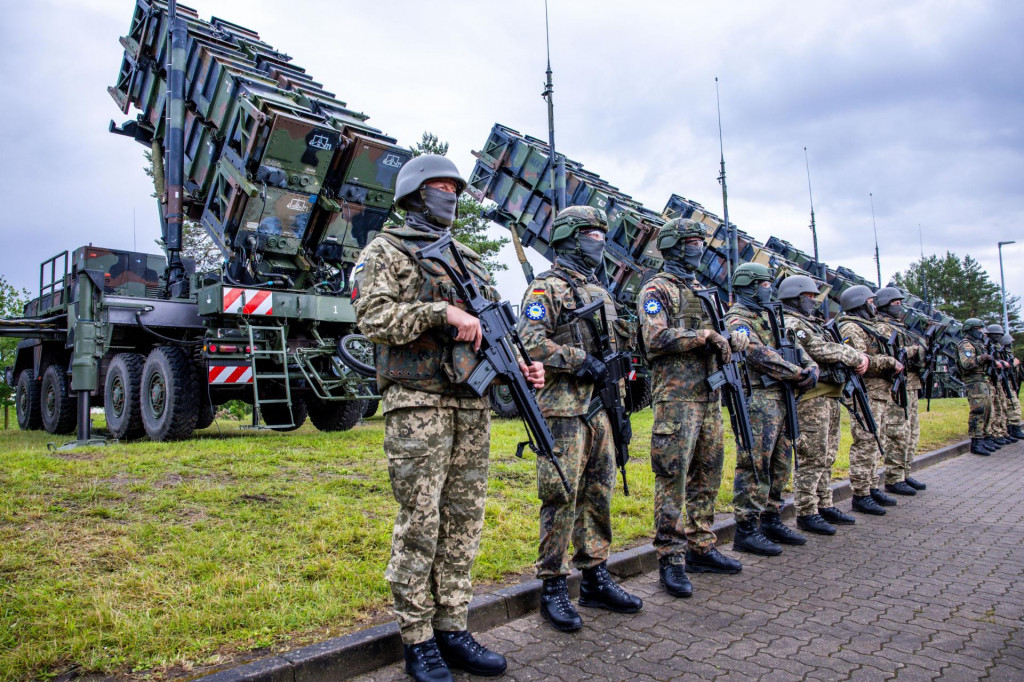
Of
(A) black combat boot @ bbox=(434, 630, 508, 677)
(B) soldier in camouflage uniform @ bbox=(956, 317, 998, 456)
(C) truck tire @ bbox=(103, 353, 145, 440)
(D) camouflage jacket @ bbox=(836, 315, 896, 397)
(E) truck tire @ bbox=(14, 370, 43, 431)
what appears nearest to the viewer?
(A) black combat boot @ bbox=(434, 630, 508, 677)

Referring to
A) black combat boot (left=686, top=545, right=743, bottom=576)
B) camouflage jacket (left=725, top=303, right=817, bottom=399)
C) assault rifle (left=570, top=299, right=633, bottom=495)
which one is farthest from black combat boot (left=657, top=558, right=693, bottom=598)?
camouflage jacket (left=725, top=303, right=817, bottom=399)

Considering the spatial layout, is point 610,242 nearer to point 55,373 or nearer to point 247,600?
point 55,373

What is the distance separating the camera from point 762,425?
491cm

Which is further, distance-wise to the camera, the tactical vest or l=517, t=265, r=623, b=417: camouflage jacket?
l=517, t=265, r=623, b=417: camouflage jacket

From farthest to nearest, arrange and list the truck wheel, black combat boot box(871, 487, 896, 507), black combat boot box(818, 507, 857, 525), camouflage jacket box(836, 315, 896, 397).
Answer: the truck wheel → camouflage jacket box(836, 315, 896, 397) → black combat boot box(871, 487, 896, 507) → black combat boot box(818, 507, 857, 525)

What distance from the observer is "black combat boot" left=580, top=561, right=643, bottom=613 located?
3529mm

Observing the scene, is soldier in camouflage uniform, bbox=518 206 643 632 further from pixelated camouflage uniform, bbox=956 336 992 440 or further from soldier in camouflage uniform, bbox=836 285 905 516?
pixelated camouflage uniform, bbox=956 336 992 440

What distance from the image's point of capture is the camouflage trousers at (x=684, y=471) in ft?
13.0

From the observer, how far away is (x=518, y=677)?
2.79 meters

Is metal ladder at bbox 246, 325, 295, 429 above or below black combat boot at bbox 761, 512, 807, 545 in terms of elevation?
above

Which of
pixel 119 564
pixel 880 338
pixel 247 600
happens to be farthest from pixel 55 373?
pixel 880 338

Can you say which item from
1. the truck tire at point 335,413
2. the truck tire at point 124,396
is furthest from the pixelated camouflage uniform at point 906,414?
the truck tire at point 124,396

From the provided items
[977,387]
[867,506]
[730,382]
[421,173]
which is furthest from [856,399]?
[977,387]

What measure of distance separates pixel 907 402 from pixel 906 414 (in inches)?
7.4
